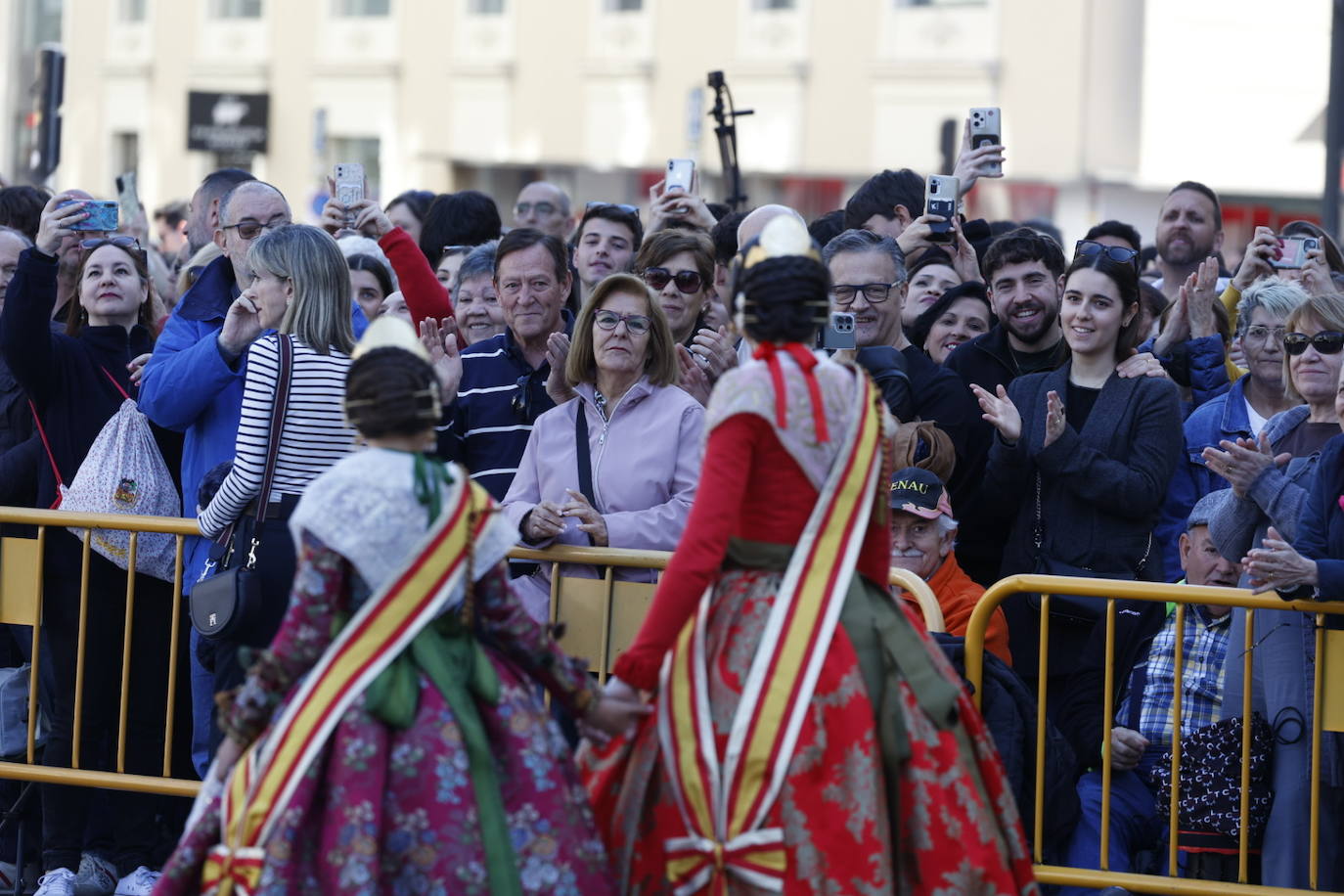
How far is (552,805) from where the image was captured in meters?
Answer: 4.32

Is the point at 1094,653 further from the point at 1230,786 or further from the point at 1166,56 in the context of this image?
the point at 1166,56

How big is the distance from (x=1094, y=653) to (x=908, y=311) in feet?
7.91

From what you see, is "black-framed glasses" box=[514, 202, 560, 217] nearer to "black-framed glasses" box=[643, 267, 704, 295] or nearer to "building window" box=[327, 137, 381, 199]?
"black-framed glasses" box=[643, 267, 704, 295]

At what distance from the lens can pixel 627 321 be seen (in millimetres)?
6059

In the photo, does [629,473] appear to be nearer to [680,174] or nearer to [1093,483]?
[1093,483]

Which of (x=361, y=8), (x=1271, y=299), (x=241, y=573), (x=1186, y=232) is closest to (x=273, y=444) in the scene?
(x=241, y=573)

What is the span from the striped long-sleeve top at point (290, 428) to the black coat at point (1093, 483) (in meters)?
2.10

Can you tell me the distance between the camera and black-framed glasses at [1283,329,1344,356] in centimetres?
616

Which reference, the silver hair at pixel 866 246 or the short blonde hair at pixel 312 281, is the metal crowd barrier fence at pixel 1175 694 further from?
the short blonde hair at pixel 312 281

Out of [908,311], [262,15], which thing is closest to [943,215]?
[908,311]

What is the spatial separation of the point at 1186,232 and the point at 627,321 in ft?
12.2

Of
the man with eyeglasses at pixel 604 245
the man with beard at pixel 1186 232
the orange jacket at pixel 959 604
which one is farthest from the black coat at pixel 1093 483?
the man with beard at pixel 1186 232

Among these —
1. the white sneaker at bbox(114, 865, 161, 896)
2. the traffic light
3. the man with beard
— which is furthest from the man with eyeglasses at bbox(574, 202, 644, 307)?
the traffic light

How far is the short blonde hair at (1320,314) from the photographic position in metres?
6.25
